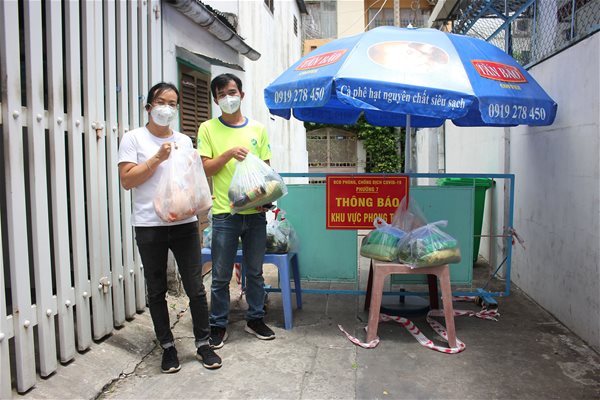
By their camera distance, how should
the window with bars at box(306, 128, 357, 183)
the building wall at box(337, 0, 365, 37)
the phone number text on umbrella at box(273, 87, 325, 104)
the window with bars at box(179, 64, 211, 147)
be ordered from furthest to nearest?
the building wall at box(337, 0, 365, 37), the window with bars at box(306, 128, 357, 183), the window with bars at box(179, 64, 211, 147), the phone number text on umbrella at box(273, 87, 325, 104)

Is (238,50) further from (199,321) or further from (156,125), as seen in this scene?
(199,321)

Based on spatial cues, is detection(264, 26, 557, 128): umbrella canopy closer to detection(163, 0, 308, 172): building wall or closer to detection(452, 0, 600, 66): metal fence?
detection(452, 0, 600, 66): metal fence

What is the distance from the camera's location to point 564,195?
165 inches

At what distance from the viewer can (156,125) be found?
3234 mm

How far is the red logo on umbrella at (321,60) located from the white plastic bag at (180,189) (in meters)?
1.28

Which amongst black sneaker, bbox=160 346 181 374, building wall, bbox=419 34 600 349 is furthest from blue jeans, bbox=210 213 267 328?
building wall, bbox=419 34 600 349

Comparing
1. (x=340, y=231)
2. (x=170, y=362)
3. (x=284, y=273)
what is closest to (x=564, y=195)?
(x=340, y=231)

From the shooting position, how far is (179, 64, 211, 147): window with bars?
5.42m

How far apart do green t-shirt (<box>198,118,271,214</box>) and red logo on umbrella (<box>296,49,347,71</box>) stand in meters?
0.74

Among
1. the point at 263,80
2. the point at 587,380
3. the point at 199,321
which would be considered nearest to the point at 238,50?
the point at 263,80

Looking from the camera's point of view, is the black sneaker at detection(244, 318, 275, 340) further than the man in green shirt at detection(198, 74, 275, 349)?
Yes

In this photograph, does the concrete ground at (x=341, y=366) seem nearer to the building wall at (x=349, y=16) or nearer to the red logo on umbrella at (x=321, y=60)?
the red logo on umbrella at (x=321, y=60)

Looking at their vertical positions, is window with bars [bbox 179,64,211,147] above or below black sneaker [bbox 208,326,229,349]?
above

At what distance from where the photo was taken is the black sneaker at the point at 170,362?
335 cm
